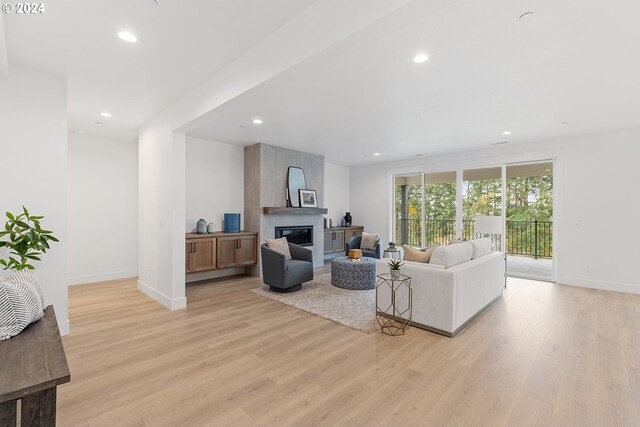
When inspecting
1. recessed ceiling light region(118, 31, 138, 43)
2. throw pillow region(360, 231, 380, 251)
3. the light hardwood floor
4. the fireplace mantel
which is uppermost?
recessed ceiling light region(118, 31, 138, 43)

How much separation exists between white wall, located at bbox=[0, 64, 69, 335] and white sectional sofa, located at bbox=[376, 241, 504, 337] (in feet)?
11.5

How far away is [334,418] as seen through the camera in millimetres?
1870

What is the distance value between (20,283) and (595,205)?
729 centimetres

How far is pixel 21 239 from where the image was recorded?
2.61 m

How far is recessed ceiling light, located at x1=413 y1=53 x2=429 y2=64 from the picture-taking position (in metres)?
2.57

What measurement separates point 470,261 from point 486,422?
6.99ft

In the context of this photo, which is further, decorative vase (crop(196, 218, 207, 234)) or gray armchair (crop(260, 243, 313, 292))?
decorative vase (crop(196, 218, 207, 234))

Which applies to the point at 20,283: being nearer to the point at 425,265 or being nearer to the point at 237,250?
the point at 425,265

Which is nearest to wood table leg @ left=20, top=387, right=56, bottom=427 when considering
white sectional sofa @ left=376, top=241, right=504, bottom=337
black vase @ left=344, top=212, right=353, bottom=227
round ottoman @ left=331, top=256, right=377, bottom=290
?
white sectional sofa @ left=376, top=241, right=504, bottom=337

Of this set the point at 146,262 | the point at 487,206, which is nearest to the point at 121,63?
the point at 146,262

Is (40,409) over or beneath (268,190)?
beneath

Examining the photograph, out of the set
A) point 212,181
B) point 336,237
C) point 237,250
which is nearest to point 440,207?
point 336,237

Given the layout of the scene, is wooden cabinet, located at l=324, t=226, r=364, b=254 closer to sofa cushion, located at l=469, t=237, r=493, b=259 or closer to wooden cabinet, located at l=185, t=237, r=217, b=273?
wooden cabinet, located at l=185, t=237, r=217, b=273

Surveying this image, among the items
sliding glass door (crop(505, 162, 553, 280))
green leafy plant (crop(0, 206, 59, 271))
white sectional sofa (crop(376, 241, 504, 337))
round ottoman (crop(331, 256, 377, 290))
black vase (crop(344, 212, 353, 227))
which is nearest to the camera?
green leafy plant (crop(0, 206, 59, 271))
